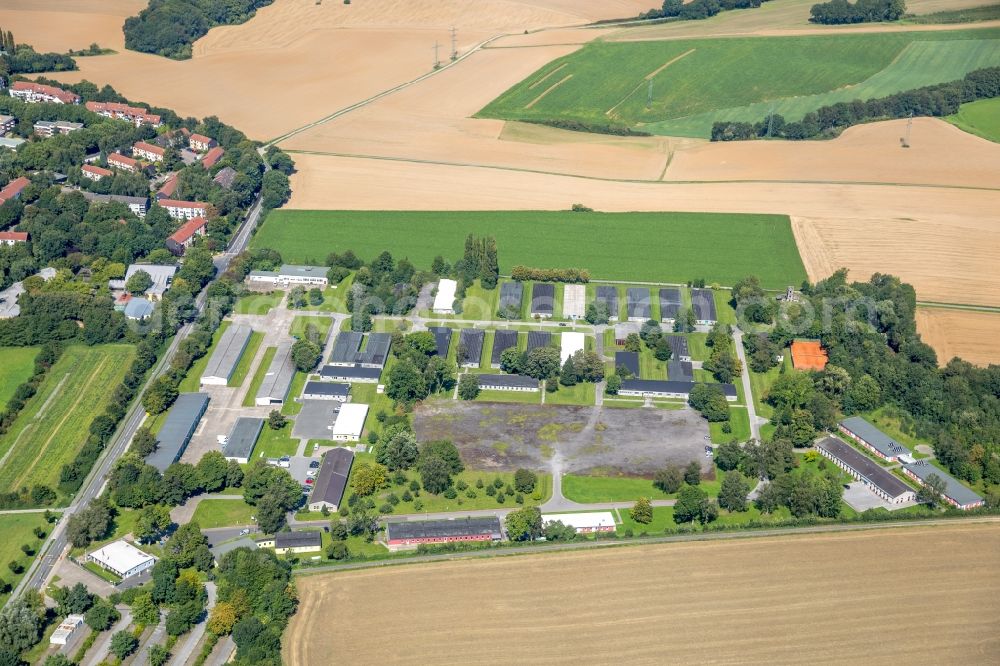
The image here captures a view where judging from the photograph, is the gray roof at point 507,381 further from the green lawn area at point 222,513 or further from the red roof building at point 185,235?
the red roof building at point 185,235

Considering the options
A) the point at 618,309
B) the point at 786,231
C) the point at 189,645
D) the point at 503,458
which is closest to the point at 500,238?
the point at 618,309

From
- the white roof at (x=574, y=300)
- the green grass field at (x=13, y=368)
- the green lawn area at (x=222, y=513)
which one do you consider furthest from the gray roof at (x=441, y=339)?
the green grass field at (x=13, y=368)

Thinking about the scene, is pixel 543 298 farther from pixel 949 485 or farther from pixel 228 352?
pixel 949 485

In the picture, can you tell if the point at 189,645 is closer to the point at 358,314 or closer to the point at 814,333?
the point at 358,314

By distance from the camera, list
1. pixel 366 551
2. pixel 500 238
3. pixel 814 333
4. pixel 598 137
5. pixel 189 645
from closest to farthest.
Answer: pixel 189 645 < pixel 366 551 < pixel 814 333 < pixel 500 238 < pixel 598 137

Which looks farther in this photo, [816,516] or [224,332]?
[224,332]

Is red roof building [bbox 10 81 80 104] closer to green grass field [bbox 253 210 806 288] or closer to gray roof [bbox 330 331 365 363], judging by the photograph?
green grass field [bbox 253 210 806 288]

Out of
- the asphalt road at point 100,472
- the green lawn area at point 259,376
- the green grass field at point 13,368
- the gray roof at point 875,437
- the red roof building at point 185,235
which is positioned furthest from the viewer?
the red roof building at point 185,235
